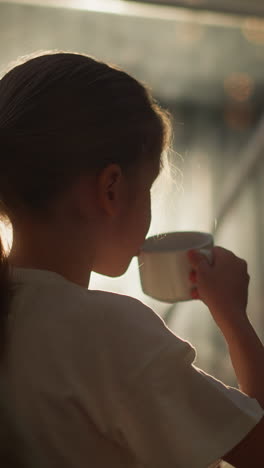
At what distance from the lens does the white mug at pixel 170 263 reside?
2.71 ft

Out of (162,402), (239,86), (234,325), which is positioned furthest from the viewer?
(239,86)

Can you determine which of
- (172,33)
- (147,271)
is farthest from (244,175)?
(172,33)

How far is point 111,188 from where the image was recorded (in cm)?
67

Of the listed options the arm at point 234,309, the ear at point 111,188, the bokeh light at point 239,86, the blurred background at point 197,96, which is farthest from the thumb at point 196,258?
the bokeh light at point 239,86

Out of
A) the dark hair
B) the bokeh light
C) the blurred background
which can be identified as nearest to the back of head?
the dark hair

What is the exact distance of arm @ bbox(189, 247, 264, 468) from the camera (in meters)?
0.72

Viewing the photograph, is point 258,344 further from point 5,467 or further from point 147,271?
point 5,467

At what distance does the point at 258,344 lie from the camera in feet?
2.40

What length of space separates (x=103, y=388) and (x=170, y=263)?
278 millimetres

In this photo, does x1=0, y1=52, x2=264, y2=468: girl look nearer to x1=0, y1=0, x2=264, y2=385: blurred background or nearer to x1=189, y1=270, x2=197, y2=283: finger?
x1=189, y1=270, x2=197, y2=283: finger

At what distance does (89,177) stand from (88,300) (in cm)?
13

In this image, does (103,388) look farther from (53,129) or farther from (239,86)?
(239,86)

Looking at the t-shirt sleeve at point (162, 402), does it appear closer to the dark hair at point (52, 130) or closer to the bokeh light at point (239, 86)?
the dark hair at point (52, 130)

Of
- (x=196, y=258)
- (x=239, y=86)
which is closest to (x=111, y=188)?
(x=196, y=258)
